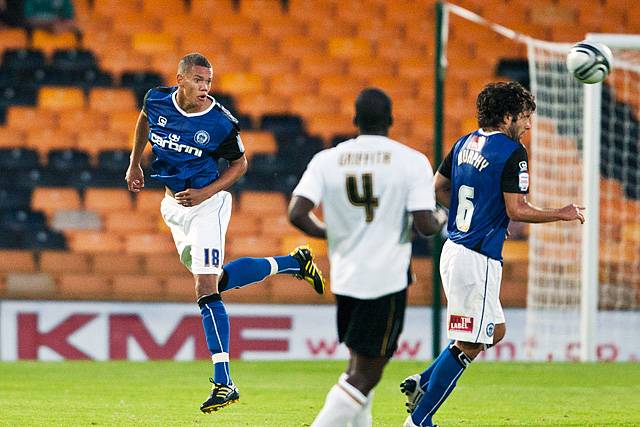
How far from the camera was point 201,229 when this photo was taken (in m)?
6.77

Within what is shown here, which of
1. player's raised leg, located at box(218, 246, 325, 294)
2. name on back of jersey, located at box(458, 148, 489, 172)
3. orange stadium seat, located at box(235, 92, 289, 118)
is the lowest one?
player's raised leg, located at box(218, 246, 325, 294)

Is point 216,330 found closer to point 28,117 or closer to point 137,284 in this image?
point 137,284

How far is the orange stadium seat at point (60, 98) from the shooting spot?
15281 millimetres

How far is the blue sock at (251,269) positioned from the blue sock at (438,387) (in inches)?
66.2

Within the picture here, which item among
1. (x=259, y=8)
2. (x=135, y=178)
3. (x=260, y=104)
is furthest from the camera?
(x=259, y=8)

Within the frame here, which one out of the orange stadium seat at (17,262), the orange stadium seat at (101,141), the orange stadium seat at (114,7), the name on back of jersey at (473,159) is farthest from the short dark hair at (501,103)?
the orange stadium seat at (114,7)

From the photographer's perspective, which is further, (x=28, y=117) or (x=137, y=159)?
(x=28, y=117)

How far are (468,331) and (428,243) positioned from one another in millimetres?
7886

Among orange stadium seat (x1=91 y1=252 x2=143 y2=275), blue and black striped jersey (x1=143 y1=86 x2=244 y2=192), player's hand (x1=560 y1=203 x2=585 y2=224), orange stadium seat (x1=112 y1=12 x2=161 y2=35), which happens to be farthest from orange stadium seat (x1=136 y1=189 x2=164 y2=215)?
player's hand (x1=560 y1=203 x2=585 y2=224)

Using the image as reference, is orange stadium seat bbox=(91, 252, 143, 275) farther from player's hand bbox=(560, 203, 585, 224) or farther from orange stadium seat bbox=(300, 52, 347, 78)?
player's hand bbox=(560, 203, 585, 224)

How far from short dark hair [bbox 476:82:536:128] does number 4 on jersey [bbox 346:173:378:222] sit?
131 cm

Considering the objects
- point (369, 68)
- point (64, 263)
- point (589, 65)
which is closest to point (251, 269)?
point (589, 65)

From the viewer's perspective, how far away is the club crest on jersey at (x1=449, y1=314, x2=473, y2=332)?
19.2 feet

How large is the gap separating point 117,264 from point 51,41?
3.67 metres
